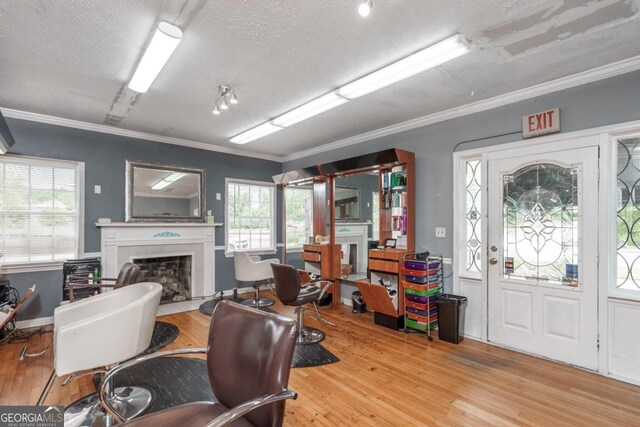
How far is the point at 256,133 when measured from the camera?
4504mm

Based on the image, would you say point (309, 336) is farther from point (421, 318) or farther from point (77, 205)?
point (77, 205)

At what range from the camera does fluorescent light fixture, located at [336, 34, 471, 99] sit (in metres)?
2.29

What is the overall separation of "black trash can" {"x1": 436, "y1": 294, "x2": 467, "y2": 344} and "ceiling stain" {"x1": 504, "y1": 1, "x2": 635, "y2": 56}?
2.45 meters

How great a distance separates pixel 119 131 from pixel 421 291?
465 centimetres

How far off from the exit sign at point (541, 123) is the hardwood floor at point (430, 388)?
2208 millimetres

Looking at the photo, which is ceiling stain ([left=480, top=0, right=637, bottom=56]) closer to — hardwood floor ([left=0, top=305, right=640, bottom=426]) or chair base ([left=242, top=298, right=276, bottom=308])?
hardwood floor ([left=0, top=305, right=640, bottom=426])

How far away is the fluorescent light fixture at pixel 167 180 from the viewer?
486 centimetres

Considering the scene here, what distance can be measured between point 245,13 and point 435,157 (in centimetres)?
279

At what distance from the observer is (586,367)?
277 cm

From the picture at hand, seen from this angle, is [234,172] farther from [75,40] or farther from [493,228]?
[493,228]

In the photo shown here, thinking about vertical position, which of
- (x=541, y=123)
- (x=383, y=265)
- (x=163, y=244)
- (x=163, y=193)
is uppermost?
(x=541, y=123)

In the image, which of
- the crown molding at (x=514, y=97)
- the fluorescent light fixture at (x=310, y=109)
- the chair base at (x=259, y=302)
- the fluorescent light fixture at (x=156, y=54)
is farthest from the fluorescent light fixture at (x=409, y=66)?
the chair base at (x=259, y=302)

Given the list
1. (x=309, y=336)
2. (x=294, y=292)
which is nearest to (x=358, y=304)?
(x=309, y=336)

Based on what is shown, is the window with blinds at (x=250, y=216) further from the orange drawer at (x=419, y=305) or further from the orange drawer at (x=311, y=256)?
the orange drawer at (x=419, y=305)
